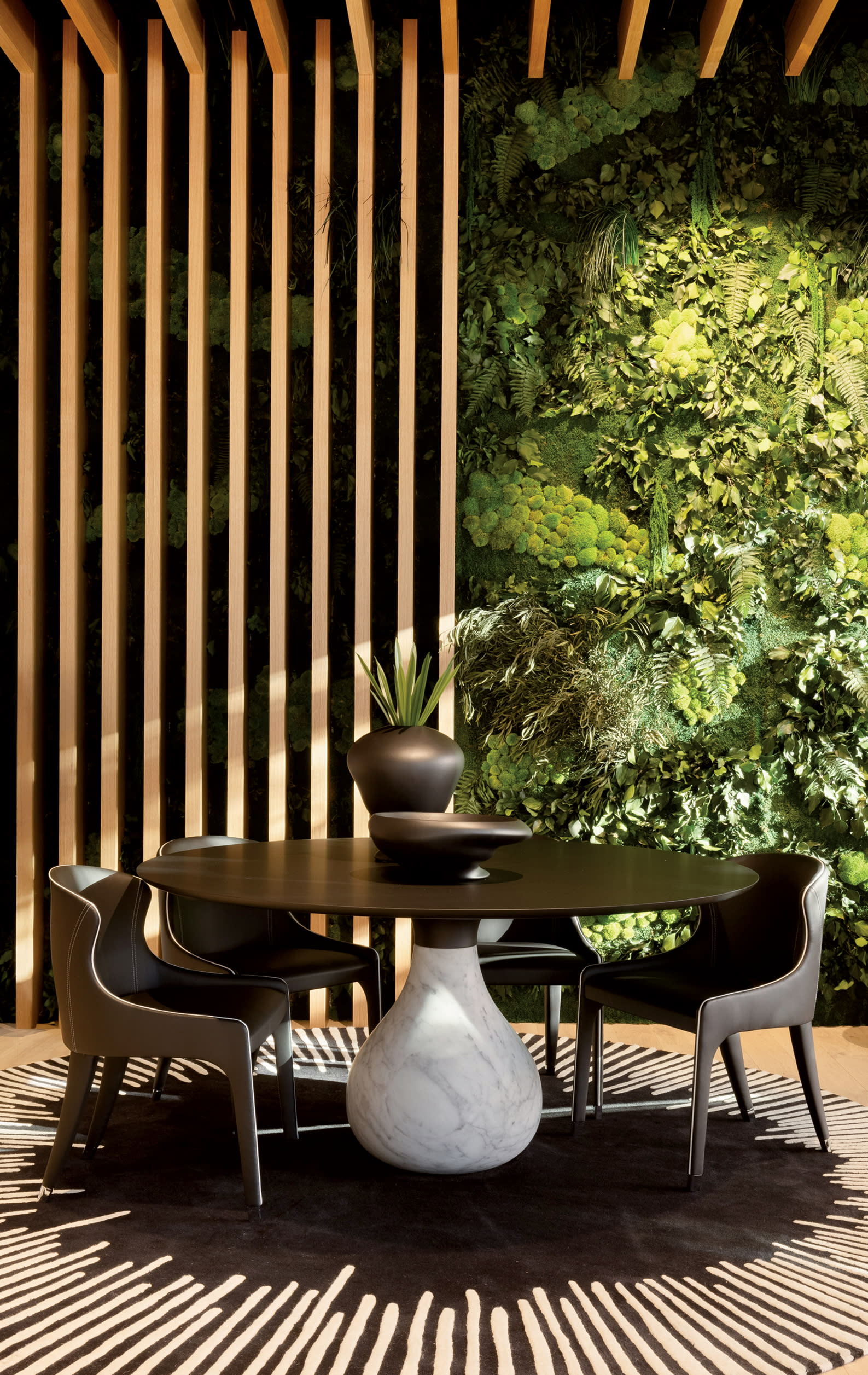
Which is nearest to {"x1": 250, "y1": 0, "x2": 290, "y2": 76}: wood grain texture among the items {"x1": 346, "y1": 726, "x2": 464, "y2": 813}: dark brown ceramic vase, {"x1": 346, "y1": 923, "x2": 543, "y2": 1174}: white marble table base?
{"x1": 346, "y1": 726, "x2": 464, "y2": 813}: dark brown ceramic vase

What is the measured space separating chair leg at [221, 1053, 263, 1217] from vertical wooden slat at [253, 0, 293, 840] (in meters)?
1.70

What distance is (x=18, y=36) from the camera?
14.1 ft

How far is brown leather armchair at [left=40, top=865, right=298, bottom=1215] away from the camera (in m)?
2.69

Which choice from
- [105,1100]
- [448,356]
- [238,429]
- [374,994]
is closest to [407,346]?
[448,356]

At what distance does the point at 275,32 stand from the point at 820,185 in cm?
218

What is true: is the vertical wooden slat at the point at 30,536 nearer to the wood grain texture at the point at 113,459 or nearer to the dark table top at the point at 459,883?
the wood grain texture at the point at 113,459

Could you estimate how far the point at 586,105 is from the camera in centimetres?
456

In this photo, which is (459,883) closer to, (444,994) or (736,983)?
(444,994)

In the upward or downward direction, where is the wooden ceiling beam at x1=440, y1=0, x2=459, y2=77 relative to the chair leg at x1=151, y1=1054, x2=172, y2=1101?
upward

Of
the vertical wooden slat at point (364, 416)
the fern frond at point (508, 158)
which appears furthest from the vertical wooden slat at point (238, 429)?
the fern frond at point (508, 158)

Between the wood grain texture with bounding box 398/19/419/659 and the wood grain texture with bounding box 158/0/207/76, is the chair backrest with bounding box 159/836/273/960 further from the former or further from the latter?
the wood grain texture with bounding box 158/0/207/76

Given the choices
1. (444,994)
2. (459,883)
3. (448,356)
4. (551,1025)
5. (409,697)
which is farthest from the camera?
(448,356)

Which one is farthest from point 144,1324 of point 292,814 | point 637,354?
point 637,354

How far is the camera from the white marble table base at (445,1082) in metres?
2.86
